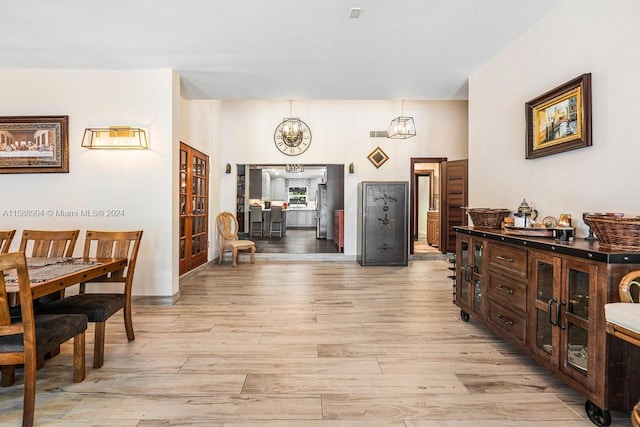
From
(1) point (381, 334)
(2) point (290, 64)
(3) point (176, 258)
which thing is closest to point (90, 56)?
(2) point (290, 64)

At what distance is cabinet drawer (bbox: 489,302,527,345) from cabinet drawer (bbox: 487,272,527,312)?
0.17 feet

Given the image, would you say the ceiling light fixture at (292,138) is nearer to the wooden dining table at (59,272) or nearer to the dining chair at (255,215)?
the dining chair at (255,215)

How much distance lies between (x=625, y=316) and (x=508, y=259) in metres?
1.07

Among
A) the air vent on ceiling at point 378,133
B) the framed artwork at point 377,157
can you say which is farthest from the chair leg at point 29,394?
the air vent on ceiling at point 378,133

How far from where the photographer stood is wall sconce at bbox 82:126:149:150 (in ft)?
12.0

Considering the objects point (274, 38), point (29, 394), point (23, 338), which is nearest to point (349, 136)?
point (274, 38)

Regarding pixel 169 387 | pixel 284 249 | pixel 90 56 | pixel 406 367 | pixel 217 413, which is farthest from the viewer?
pixel 284 249

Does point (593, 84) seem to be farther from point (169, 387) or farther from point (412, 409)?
point (169, 387)

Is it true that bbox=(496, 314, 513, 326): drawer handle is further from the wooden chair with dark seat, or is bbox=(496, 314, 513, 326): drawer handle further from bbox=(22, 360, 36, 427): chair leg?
bbox=(22, 360, 36, 427): chair leg

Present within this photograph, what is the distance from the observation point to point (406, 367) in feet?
7.66

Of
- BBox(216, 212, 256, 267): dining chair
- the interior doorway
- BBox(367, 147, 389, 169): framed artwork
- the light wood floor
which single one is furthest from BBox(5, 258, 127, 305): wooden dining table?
the interior doorway

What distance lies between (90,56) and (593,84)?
14.5 feet

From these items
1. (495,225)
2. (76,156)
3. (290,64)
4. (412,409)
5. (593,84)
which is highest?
(290,64)

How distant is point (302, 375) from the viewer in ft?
7.31
